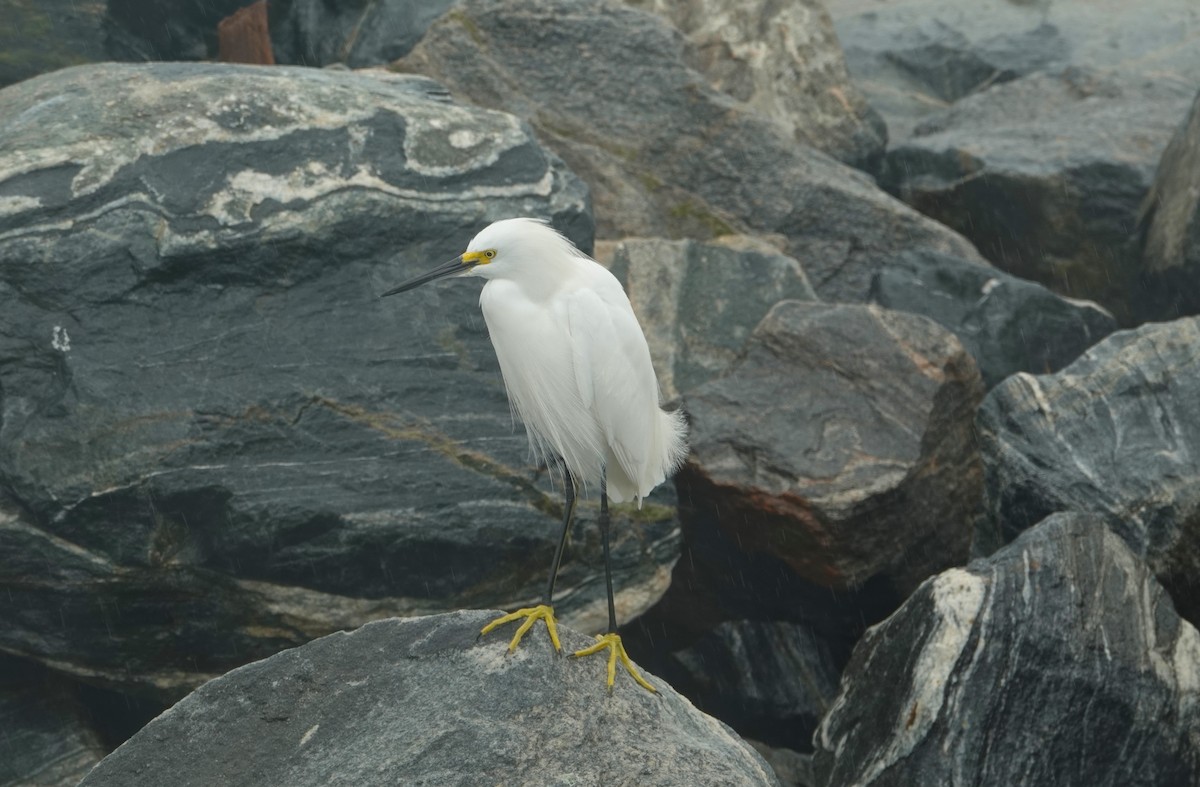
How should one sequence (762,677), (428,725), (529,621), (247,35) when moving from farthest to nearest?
(247,35) < (762,677) < (529,621) < (428,725)

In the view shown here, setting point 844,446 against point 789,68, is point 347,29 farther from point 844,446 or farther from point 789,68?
point 844,446

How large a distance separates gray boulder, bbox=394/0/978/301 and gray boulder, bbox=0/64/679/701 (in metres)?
3.09

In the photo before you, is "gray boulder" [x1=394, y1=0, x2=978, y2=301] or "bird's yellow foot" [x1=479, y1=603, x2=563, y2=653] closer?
"bird's yellow foot" [x1=479, y1=603, x2=563, y2=653]

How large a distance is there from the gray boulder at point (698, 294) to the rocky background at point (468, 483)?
1.0 inches

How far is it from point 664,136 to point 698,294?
197cm

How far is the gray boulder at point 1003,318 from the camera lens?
8.09 meters

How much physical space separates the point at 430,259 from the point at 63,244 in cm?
164


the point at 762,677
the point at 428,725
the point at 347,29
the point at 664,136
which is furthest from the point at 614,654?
the point at 347,29

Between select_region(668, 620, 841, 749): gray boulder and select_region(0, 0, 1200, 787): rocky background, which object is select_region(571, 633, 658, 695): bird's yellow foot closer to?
select_region(0, 0, 1200, 787): rocky background

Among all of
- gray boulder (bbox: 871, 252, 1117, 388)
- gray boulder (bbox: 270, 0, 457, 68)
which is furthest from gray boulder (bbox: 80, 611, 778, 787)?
gray boulder (bbox: 270, 0, 457, 68)

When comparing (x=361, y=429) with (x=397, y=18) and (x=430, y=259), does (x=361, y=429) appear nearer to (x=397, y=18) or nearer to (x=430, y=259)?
(x=430, y=259)

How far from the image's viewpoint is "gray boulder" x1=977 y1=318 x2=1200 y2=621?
5781mm

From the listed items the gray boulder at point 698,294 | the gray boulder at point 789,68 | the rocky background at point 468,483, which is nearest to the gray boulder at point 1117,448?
the rocky background at point 468,483

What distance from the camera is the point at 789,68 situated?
1120cm
